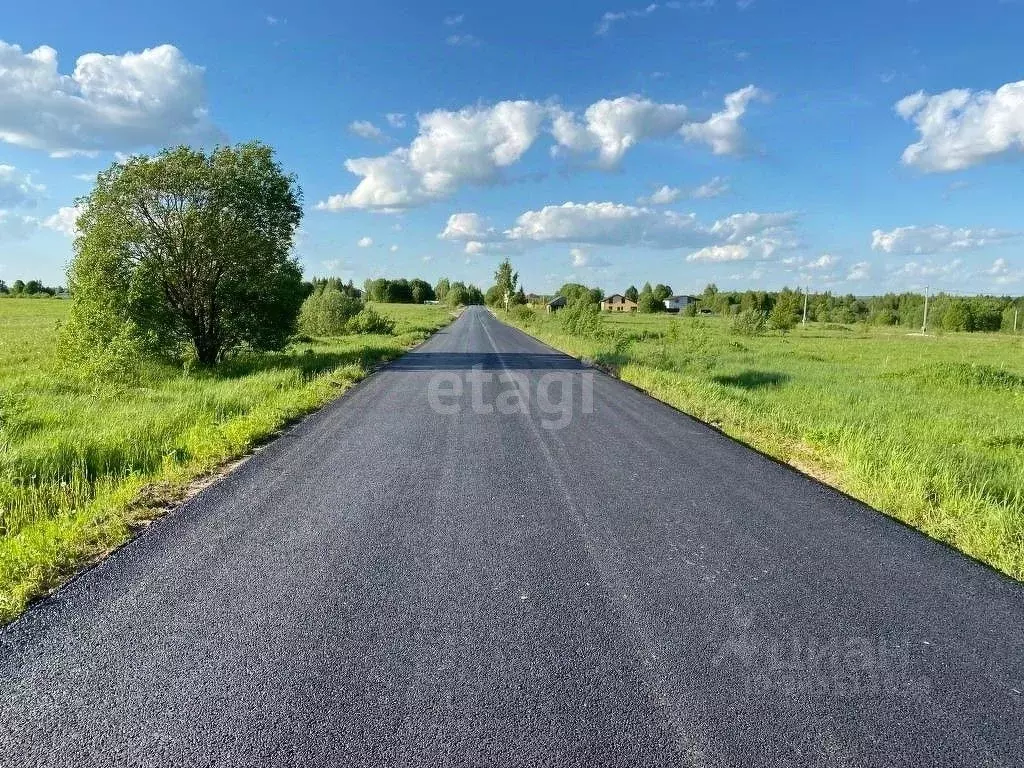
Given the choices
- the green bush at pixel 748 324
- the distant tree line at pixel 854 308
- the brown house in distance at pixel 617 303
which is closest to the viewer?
the green bush at pixel 748 324

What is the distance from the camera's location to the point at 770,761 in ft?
7.94

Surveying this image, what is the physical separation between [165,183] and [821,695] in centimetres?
1933

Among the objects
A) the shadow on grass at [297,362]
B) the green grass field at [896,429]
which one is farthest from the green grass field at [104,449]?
the green grass field at [896,429]

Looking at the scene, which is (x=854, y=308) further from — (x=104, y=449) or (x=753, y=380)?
(x=104, y=449)

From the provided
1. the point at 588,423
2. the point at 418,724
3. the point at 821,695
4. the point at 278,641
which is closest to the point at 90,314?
the point at 588,423

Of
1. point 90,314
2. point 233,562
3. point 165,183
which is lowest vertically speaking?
point 233,562

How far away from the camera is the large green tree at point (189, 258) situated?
15328mm

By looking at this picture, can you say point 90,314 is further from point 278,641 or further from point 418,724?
point 418,724

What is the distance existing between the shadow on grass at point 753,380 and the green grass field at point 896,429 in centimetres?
4

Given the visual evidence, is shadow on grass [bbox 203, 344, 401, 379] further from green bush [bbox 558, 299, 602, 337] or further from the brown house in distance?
the brown house in distance

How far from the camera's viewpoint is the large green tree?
15.3 meters

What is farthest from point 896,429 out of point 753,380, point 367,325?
point 367,325

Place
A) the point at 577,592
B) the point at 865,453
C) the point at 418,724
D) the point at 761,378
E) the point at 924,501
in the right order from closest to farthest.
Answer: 1. the point at 418,724
2. the point at 577,592
3. the point at 924,501
4. the point at 865,453
5. the point at 761,378

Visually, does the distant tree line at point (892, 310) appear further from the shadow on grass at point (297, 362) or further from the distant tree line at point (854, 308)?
the shadow on grass at point (297, 362)
